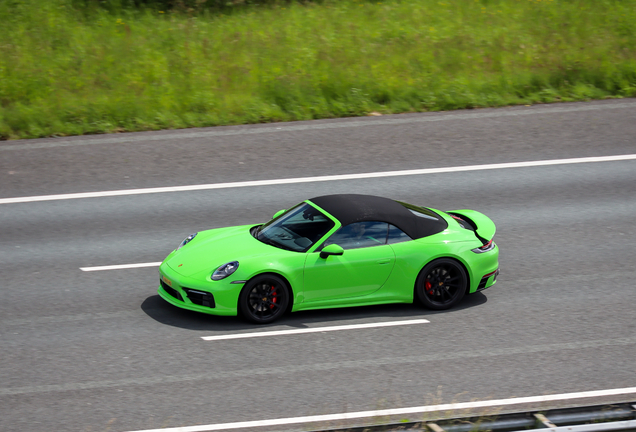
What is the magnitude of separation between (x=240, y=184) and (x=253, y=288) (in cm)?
479

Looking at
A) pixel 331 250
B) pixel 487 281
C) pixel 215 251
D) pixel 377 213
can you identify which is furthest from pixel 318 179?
pixel 331 250

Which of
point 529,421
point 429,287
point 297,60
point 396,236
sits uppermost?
point 297,60

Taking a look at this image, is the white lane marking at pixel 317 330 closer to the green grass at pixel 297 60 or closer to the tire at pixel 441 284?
the tire at pixel 441 284

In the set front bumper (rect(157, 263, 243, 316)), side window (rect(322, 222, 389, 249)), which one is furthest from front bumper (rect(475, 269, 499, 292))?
front bumper (rect(157, 263, 243, 316))

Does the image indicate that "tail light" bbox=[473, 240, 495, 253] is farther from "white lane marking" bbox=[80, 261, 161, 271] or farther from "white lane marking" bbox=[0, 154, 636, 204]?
"white lane marking" bbox=[80, 261, 161, 271]

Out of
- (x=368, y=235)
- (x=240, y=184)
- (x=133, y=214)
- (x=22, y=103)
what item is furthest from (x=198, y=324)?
(x=22, y=103)

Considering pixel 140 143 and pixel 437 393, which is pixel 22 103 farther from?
pixel 437 393

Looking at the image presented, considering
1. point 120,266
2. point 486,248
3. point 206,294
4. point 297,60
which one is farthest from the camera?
point 297,60

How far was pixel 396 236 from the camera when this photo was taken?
9.17m

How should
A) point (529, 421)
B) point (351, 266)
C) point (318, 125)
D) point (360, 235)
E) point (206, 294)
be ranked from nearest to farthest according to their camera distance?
point (529, 421) < point (206, 294) < point (351, 266) < point (360, 235) < point (318, 125)

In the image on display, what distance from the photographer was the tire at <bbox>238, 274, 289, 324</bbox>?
8633mm

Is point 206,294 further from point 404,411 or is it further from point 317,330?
point 404,411

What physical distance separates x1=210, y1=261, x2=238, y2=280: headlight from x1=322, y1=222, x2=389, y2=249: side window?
1.06 meters

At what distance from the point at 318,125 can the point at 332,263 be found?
7.24 meters
